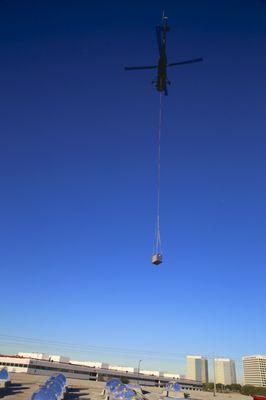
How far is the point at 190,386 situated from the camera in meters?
170

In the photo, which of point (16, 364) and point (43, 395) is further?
point (16, 364)

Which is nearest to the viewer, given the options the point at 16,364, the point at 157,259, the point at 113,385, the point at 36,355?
the point at 157,259

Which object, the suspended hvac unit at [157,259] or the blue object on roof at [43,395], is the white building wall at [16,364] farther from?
the suspended hvac unit at [157,259]

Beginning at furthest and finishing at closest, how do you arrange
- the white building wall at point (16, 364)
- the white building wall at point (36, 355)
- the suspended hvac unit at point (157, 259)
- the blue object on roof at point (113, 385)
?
the white building wall at point (36, 355) < the white building wall at point (16, 364) < the blue object on roof at point (113, 385) < the suspended hvac unit at point (157, 259)

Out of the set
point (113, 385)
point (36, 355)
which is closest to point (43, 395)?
point (113, 385)

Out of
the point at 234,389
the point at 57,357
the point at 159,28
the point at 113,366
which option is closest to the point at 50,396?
the point at 159,28

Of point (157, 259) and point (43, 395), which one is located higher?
point (157, 259)

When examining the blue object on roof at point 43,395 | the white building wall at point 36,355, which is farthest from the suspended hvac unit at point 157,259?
the white building wall at point 36,355

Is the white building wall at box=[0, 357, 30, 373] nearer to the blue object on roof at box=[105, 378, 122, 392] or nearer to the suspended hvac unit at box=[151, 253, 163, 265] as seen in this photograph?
the blue object on roof at box=[105, 378, 122, 392]

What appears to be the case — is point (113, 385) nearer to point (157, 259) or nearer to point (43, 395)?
point (43, 395)

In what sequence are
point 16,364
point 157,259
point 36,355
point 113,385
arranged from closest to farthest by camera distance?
point 157,259 < point 113,385 < point 16,364 < point 36,355

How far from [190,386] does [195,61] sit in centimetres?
17920

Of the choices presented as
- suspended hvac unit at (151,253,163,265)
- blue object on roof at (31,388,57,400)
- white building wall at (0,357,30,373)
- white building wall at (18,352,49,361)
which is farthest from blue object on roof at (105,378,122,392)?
white building wall at (18,352,49,361)

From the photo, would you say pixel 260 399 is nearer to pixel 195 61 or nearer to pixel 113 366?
pixel 195 61
